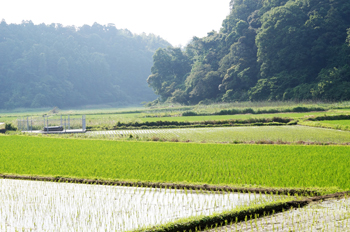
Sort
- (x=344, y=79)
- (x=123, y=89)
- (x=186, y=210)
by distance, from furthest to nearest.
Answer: (x=123, y=89) → (x=344, y=79) → (x=186, y=210)

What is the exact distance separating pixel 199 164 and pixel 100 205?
3.73m

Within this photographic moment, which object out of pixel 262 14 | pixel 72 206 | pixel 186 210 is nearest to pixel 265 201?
pixel 186 210

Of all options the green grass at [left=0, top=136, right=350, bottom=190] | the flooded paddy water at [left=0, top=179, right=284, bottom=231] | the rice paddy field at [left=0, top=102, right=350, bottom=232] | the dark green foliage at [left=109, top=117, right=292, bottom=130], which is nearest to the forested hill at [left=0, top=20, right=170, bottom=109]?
the dark green foliage at [left=109, top=117, right=292, bottom=130]

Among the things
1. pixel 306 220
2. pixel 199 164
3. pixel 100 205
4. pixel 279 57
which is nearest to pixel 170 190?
pixel 100 205

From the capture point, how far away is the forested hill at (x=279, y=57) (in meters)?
35.9

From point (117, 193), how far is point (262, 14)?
45.8 m

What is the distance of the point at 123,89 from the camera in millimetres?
82062

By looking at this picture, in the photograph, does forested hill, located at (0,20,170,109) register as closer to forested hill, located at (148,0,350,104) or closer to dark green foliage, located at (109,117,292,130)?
forested hill, located at (148,0,350,104)

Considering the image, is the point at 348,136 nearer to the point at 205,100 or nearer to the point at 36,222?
the point at 36,222

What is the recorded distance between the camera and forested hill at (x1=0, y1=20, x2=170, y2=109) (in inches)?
2638

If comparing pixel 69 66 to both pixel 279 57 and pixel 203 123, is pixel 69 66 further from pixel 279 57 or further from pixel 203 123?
pixel 203 123

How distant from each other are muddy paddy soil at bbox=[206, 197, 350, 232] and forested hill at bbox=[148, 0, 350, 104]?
30.5 meters

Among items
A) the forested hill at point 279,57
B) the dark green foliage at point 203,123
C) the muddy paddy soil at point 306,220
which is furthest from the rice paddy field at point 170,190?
the forested hill at point 279,57

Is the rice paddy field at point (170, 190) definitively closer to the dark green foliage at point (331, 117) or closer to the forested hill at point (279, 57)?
the dark green foliage at point (331, 117)
